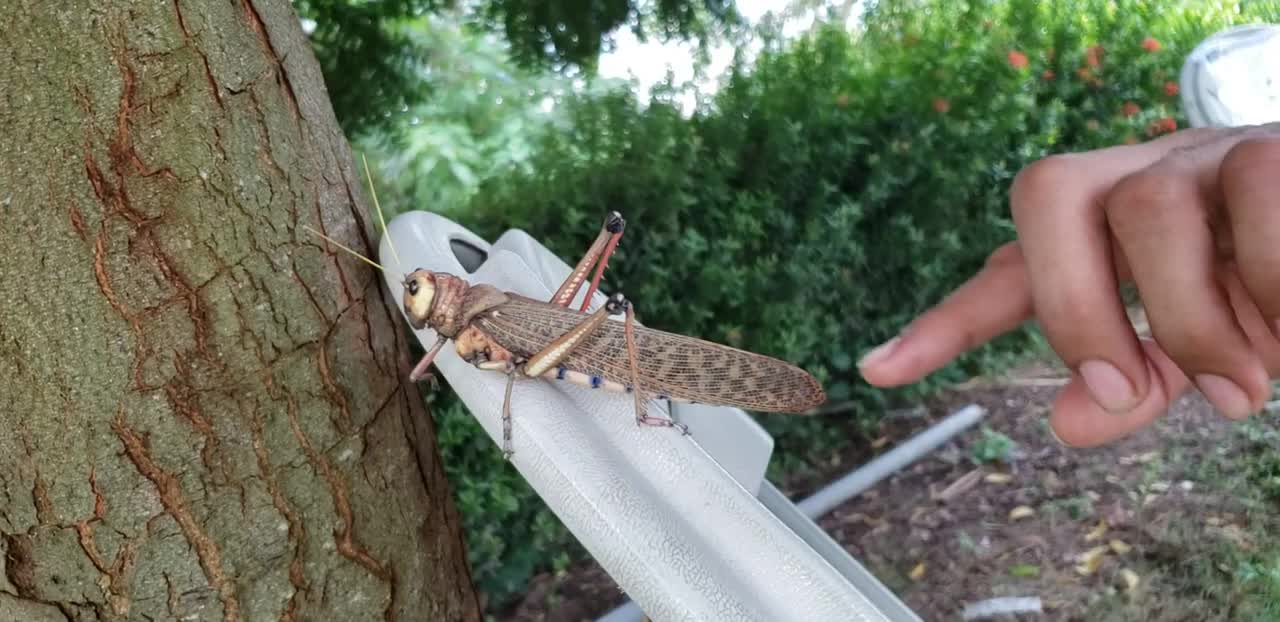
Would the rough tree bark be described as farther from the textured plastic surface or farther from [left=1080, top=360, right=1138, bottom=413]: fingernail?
[left=1080, top=360, right=1138, bottom=413]: fingernail

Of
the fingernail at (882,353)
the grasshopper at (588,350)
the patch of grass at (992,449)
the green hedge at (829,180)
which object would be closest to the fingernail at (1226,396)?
the fingernail at (882,353)

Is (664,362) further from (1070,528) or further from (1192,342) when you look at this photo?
(1070,528)

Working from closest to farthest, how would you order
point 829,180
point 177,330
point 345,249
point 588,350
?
point 177,330
point 345,249
point 588,350
point 829,180

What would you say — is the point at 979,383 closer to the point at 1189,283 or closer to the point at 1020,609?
the point at 1020,609

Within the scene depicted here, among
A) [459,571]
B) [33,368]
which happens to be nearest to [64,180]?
[33,368]

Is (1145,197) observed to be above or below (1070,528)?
above

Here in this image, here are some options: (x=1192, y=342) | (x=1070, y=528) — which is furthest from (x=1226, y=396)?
(x=1070, y=528)
